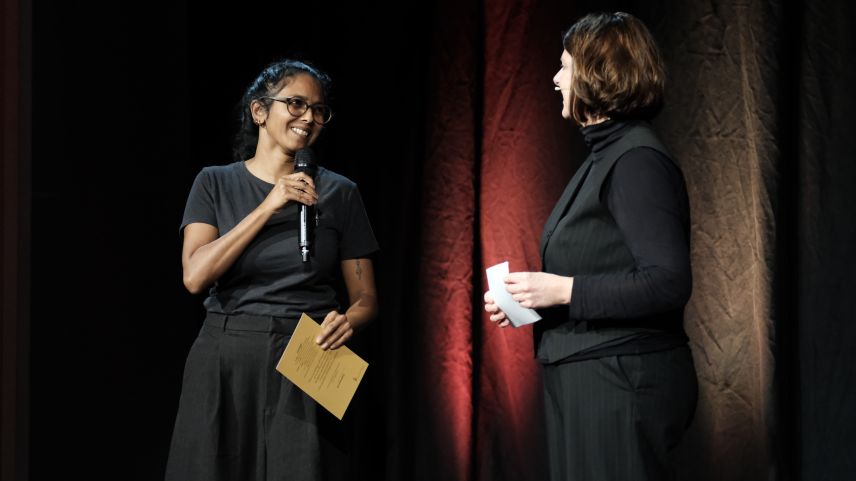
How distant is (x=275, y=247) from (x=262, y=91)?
416mm

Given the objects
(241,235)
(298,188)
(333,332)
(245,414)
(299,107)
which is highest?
(299,107)

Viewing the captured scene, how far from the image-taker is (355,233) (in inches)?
80.2

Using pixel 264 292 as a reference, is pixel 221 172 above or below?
above

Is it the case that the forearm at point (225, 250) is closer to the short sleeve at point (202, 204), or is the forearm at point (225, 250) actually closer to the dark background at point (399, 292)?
the short sleeve at point (202, 204)

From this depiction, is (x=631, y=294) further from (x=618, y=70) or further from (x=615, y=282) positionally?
(x=618, y=70)

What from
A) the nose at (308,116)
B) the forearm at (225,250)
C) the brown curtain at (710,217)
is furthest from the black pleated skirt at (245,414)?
the brown curtain at (710,217)

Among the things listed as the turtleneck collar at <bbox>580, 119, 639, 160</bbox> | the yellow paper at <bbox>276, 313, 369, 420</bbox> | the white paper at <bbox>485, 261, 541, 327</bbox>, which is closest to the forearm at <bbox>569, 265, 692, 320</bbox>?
the white paper at <bbox>485, 261, 541, 327</bbox>

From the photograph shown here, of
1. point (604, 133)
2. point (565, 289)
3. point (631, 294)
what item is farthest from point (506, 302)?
point (604, 133)

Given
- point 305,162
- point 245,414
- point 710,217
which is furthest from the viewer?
point 710,217

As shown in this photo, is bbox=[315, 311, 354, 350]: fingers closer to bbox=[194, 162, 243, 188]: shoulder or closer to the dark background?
bbox=[194, 162, 243, 188]: shoulder

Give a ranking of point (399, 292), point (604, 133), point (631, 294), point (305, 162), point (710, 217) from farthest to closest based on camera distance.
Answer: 1. point (399, 292)
2. point (710, 217)
3. point (305, 162)
4. point (604, 133)
5. point (631, 294)

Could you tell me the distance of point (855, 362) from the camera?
240 cm

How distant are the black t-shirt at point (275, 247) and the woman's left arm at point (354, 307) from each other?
1.4 inches

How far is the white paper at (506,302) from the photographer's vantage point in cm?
158
